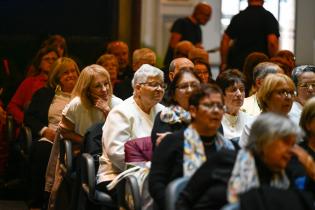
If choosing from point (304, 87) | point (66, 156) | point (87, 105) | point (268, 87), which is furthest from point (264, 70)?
point (66, 156)

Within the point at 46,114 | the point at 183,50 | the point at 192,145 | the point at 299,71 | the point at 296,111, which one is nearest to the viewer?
the point at 192,145

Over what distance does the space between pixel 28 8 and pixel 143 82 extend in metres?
5.51

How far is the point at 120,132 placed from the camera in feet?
18.5

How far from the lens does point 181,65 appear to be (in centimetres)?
679

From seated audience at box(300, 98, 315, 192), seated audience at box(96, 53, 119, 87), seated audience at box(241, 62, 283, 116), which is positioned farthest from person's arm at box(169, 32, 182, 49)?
seated audience at box(300, 98, 315, 192)

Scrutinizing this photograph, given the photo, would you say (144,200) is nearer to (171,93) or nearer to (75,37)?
(171,93)

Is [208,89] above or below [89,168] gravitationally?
above

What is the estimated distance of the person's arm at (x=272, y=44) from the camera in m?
8.75

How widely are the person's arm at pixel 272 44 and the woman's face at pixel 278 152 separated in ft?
15.4

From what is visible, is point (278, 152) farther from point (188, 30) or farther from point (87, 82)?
point (188, 30)

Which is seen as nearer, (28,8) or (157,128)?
(157,128)

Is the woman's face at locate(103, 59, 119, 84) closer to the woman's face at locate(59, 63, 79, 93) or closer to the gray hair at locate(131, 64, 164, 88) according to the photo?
the woman's face at locate(59, 63, 79, 93)

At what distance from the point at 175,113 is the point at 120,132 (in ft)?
1.79

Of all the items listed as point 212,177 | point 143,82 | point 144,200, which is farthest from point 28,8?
point 212,177
